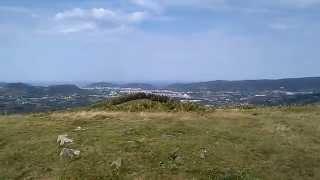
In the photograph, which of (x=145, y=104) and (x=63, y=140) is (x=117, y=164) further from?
(x=145, y=104)

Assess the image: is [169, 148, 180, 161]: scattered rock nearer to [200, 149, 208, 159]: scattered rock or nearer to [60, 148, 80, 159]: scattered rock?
[200, 149, 208, 159]: scattered rock

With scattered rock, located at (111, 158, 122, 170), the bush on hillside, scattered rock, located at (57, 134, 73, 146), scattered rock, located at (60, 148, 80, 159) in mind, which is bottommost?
scattered rock, located at (111, 158, 122, 170)

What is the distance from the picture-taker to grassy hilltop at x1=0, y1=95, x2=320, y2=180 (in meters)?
22.5

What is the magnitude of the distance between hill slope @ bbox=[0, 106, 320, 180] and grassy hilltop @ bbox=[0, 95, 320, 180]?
42 millimetres

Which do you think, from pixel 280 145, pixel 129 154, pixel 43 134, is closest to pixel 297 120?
pixel 280 145

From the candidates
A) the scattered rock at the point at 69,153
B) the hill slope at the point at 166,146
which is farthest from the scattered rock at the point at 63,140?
the scattered rock at the point at 69,153

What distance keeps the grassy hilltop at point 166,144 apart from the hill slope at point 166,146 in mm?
42

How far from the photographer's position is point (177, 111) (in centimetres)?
3241

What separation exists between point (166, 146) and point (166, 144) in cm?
24

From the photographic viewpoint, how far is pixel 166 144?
81.8 feet

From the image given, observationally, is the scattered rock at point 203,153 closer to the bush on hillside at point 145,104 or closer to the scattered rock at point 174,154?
the scattered rock at point 174,154

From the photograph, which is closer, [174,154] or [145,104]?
[174,154]

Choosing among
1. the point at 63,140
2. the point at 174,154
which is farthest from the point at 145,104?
the point at 174,154

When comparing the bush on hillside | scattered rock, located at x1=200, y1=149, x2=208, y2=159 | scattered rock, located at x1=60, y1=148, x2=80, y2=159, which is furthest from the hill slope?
the bush on hillside
